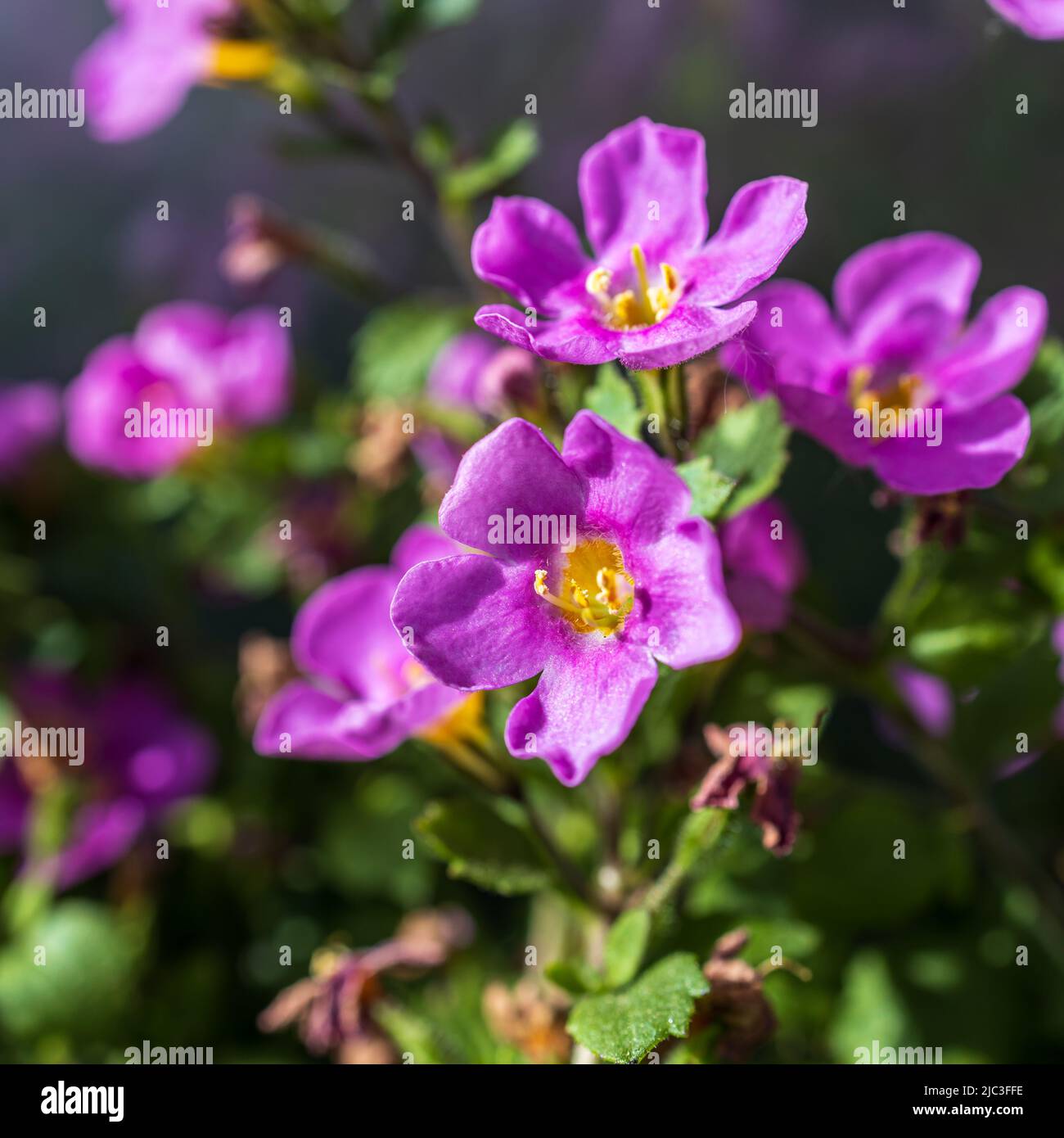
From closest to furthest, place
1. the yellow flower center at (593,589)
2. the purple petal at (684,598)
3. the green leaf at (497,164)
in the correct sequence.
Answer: the purple petal at (684,598) → the yellow flower center at (593,589) → the green leaf at (497,164)

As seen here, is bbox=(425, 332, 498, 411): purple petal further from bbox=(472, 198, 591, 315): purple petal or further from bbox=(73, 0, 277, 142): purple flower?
bbox=(472, 198, 591, 315): purple petal

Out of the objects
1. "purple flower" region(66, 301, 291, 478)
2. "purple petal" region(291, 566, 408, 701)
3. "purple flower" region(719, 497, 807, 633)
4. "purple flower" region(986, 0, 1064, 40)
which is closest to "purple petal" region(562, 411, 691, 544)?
"purple flower" region(719, 497, 807, 633)

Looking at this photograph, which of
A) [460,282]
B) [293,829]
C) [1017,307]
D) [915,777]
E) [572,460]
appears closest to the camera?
[572,460]

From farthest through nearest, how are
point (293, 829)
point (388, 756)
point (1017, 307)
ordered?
point (293, 829)
point (388, 756)
point (1017, 307)

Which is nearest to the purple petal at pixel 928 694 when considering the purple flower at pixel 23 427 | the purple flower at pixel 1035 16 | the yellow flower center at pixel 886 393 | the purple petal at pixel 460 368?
the yellow flower center at pixel 886 393

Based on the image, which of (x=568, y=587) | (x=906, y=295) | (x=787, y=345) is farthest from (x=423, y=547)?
(x=906, y=295)

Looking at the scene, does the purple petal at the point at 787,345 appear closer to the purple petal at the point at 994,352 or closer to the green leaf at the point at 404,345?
the purple petal at the point at 994,352

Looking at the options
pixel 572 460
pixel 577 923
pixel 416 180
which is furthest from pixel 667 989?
pixel 416 180
